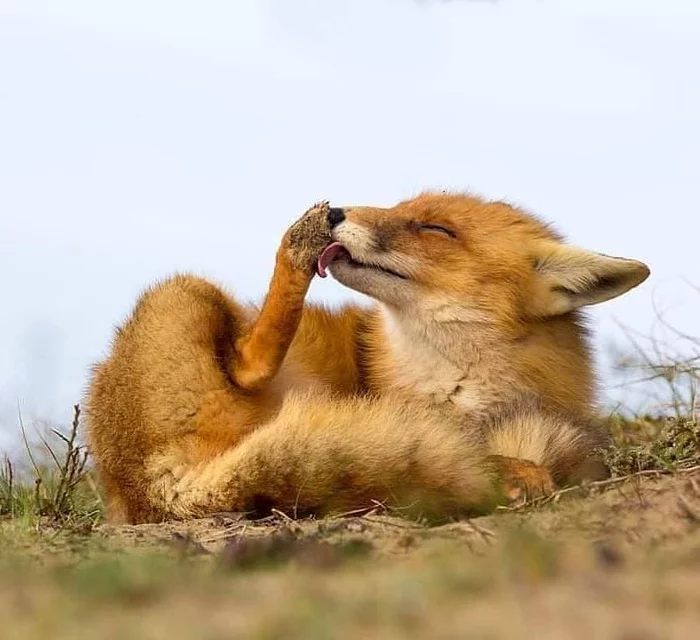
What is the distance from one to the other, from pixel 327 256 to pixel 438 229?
0.64 meters

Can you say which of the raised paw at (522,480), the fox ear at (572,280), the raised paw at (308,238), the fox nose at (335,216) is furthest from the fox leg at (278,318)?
the fox ear at (572,280)

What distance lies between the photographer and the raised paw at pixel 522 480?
14.4ft

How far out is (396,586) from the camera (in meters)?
2.30

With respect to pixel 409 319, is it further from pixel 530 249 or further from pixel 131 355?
pixel 131 355

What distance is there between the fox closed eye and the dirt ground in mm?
2173

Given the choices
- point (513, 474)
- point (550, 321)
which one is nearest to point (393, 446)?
point (513, 474)

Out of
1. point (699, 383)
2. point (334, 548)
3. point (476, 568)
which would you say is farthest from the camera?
point (699, 383)

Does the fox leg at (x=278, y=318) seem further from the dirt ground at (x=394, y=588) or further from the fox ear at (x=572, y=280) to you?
the dirt ground at (x=394, y=588)

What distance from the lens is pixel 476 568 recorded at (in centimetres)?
241

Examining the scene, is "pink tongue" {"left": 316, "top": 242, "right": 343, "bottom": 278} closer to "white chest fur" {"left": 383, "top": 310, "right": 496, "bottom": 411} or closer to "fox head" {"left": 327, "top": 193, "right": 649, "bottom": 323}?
"fox head" {"left": 327, "top": 193, "right": 649, "bottom": 323}

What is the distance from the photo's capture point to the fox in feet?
14.3

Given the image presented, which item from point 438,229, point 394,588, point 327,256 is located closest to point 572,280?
point 438,229

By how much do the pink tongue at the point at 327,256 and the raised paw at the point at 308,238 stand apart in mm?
26

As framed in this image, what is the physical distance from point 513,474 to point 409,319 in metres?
1.06
